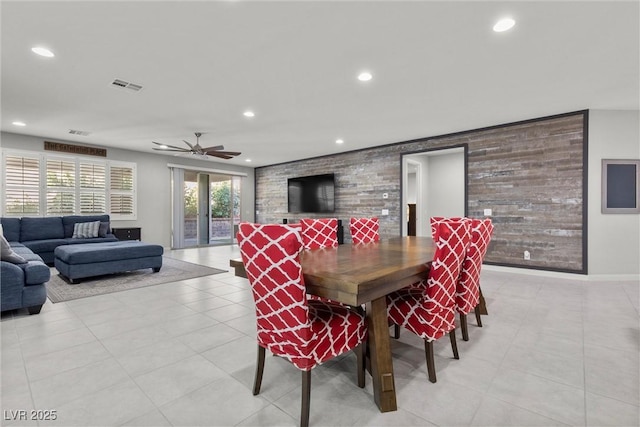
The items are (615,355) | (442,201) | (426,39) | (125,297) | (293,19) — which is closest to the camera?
(615,355)

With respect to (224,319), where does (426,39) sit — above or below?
above

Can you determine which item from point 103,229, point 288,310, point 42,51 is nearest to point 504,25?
point 288,310

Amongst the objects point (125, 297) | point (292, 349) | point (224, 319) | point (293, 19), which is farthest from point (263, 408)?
point (125, 297)

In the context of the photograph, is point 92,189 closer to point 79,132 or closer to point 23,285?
point 79,132

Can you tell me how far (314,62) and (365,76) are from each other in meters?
0.61

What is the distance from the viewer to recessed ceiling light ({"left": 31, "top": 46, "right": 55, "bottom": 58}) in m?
Result: 2.61

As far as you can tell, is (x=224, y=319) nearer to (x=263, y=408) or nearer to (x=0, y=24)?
(x=263, y=408)

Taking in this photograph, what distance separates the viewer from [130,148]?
686 cm

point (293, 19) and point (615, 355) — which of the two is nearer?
point (615, 355)

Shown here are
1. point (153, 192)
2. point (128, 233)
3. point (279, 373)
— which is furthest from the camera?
point (153, 192)

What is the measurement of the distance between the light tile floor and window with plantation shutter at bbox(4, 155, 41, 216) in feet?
13.3

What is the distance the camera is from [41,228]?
5.51 meters

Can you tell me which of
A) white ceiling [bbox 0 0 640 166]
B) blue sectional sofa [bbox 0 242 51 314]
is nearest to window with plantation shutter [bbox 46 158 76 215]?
white ceiling [bbox 0 0 640 166]

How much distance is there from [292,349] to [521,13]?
2.73 m
